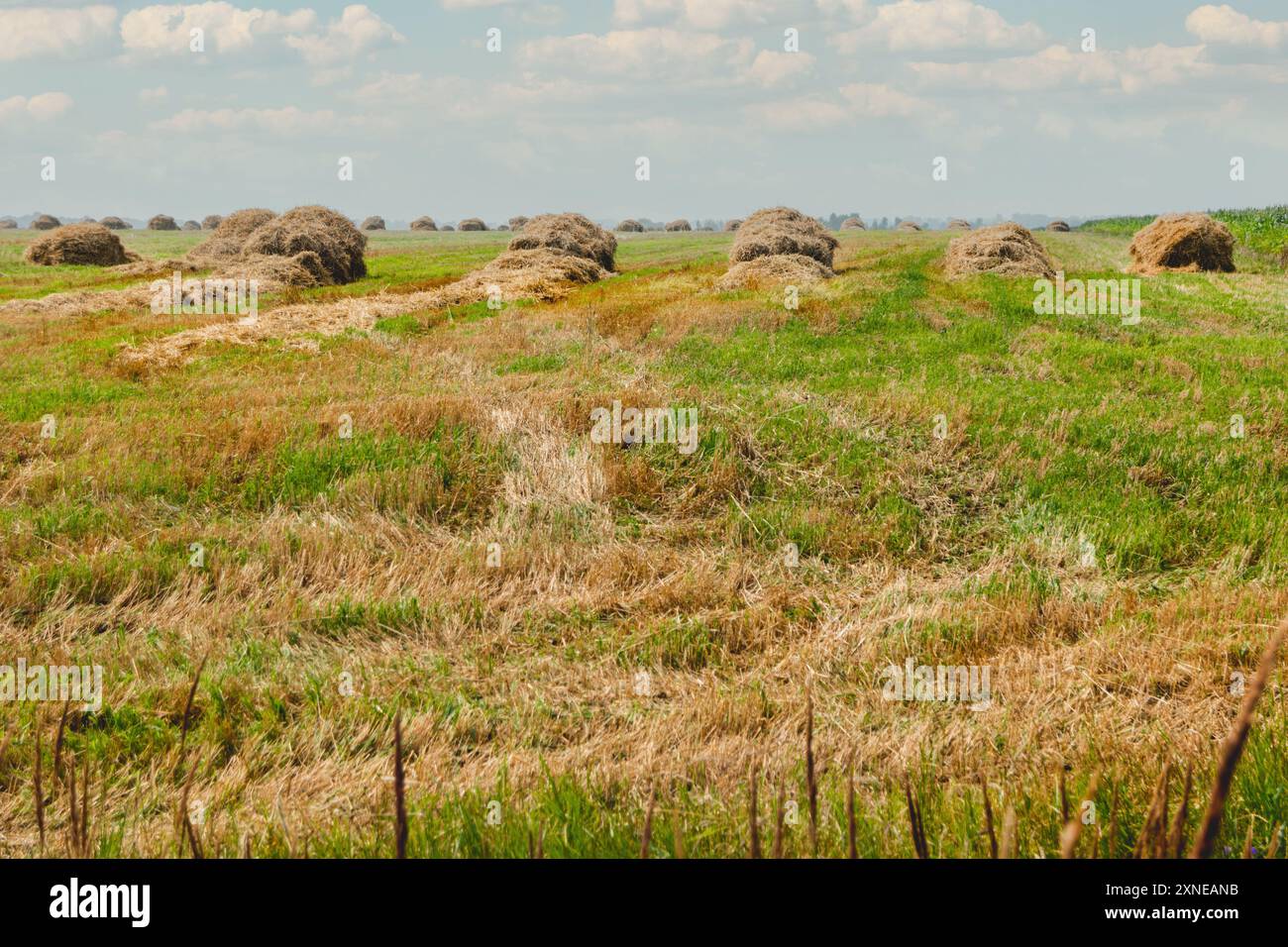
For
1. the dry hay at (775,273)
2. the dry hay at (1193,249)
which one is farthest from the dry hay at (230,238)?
the dry hay at (1193,249)

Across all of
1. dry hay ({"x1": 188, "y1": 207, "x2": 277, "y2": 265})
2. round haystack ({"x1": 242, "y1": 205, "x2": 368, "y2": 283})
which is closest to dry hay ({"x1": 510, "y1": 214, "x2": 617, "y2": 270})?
round haystack ({"x1": 242, "y1": 205, "x2": 368, "y2": 283})

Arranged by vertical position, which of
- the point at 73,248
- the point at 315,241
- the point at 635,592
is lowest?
the point at 635,592

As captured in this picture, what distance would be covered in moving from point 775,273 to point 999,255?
6.56 meters

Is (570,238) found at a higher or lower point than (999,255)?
higher

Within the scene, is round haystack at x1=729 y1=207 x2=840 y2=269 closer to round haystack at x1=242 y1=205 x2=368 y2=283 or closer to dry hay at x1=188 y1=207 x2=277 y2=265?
round haystack at x1=242 y1=205 x2=368 y2=283

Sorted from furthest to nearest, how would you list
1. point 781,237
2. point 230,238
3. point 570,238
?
point 230,238
point 570,238
point 781,237

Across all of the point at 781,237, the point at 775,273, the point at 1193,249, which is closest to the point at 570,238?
the point at 781,237

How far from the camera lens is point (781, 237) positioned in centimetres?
2591

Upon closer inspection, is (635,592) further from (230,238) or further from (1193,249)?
(230,238)
